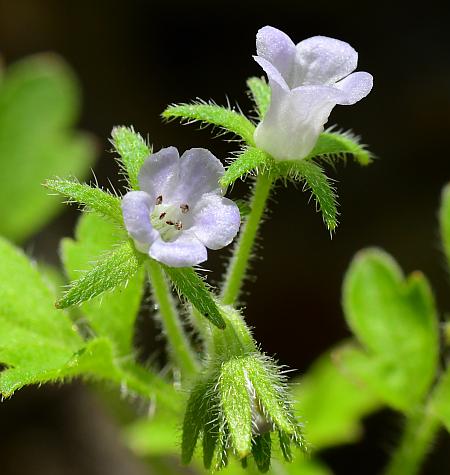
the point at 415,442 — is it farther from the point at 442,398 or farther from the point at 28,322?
the point at 28,322

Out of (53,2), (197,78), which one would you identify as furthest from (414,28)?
(53,2)

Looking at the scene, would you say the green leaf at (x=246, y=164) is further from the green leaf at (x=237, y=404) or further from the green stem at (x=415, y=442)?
the green stem at (x=415, y=442)

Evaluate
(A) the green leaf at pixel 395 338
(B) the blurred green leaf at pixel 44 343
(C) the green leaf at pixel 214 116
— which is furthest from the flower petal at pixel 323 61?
(A) the green leaf at pixel 395 338

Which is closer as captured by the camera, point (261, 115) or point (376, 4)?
point (261, 115)

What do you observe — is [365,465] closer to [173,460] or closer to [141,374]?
[173,460]

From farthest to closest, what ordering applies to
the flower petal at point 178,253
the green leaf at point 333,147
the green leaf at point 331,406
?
the green leaf at point 331,406
the green leaf at point 333,147
the flower petal at point 178,253

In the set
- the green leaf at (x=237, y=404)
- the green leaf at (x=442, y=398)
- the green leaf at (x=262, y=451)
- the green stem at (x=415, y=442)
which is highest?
the green leaf at (x=237, y=404)
